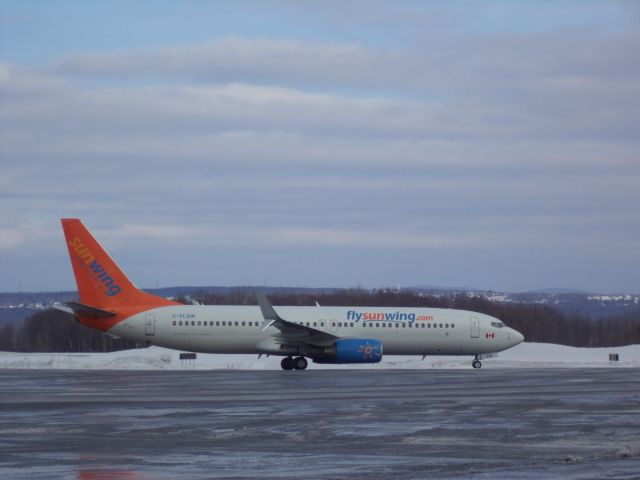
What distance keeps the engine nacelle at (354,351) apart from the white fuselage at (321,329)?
161 cm

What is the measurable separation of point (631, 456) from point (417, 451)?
2.87 metres

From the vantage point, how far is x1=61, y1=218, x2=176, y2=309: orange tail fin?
43719 mm

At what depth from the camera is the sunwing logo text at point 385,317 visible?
45.0 metres

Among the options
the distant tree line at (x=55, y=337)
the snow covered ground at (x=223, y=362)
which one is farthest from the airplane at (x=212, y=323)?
the distant tree line at (x=55, y=337)

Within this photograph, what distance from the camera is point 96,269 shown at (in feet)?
144

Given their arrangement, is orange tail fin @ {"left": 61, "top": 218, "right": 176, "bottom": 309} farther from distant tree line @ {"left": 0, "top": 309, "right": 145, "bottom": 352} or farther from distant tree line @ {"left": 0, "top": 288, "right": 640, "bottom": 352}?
distant tree line @ {"left": 0, "top": 288, "right": 640, "bottom": 352}

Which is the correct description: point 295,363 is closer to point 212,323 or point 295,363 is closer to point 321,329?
point 321,329

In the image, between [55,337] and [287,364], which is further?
[55,337]

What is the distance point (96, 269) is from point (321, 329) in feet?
30.2

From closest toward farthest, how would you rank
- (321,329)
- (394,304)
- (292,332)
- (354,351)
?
(354,351), (292,332), (321,329), (394,304)

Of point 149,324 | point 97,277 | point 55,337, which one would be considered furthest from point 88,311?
point 55,337

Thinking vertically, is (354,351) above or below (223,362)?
above

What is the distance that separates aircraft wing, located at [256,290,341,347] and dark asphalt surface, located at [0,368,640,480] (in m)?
9.71

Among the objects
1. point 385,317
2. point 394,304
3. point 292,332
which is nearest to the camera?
point 292,332
